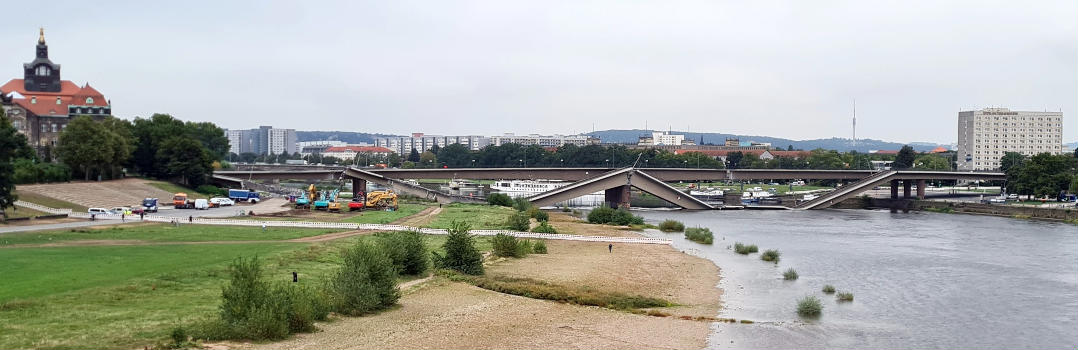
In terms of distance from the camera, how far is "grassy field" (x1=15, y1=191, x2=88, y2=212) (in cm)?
6544

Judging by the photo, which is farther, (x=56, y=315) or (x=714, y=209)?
(x=714, y=209)

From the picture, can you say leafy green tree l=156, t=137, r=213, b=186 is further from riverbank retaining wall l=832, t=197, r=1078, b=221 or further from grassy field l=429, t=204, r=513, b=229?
riverbank retaining wall l=832, t=197, r=1078, b=221

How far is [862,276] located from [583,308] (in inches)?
749

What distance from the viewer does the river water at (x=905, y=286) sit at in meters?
31.7

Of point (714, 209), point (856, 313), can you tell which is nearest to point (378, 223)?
point (856, 313)

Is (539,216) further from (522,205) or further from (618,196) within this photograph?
(618,196)

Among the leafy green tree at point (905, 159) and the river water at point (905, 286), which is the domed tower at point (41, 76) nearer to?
the river water at point (905, 286)

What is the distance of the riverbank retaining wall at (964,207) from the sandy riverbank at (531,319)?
61.4 metres

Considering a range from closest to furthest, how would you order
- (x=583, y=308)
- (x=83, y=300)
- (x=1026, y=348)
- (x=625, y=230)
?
(x=83, y=300) < (x=1026, y=348) < (x=583, y=308) < (x=625, y=230)

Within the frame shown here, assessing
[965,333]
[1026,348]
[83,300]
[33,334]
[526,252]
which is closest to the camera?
[33,334]

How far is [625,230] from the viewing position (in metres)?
76.6

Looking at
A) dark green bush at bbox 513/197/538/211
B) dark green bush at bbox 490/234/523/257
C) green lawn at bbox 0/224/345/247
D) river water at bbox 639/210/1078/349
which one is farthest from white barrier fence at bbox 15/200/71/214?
dark green bush at bbox 513/197/538/211

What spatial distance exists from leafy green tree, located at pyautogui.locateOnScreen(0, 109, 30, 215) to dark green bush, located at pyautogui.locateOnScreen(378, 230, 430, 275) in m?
26.9

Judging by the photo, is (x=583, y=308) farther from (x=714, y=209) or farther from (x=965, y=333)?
(x=714, y=209)
